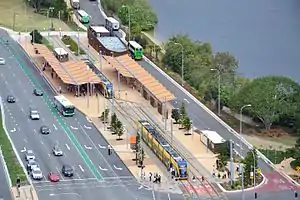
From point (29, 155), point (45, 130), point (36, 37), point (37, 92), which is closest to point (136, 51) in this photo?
point (36, 37)

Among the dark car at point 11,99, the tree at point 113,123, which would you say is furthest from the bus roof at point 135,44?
the tree at point 113,123

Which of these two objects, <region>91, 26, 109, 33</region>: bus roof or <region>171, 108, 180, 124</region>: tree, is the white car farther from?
<region>91, 26, 109, 33</region>: bus roof

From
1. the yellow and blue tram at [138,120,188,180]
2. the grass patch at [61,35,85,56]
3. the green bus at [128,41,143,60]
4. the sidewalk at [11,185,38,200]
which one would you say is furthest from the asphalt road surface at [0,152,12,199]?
the grass patch at [61,35,85,56]

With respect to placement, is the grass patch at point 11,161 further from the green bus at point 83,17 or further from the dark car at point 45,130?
the green bus at point 83,17

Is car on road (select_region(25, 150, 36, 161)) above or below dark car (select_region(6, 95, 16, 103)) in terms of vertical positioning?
below

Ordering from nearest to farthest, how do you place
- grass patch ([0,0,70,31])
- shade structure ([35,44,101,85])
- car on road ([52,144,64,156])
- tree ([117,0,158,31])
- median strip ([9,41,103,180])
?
1. median strip ([9,41,103,180])
2. car on road ([52,144,64,156])
3. shade structure ([35,44,101,85])
4. tree ([117,0,158,31])
5. grass patch ([0,0,70,31])

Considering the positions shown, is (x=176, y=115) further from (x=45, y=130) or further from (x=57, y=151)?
(x=57, y=151)

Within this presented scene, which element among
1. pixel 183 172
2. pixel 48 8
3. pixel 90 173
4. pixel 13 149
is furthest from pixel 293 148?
pixel 48 8

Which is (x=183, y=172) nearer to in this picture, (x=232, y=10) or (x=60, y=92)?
(x=60, y=92)
